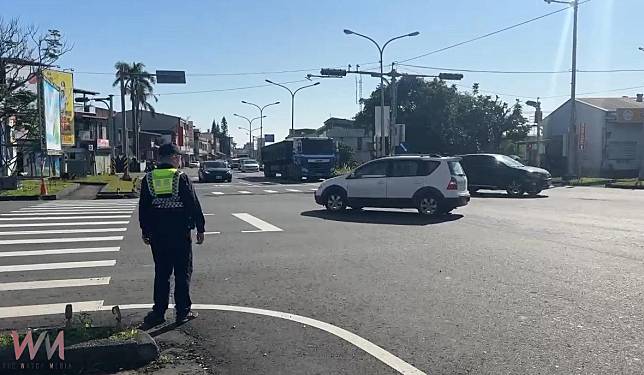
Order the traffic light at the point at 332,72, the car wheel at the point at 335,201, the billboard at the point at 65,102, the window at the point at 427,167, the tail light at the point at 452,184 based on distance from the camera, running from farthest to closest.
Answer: the billboard at the point at 65,102 → the traffic light at the point at 332,72 → the car wheel at the point at 335,201 → the window at the point at 427,167 → the tail light at the point at 452,184

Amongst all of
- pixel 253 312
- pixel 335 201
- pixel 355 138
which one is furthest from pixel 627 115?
pixel 355 138

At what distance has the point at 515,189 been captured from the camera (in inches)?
958

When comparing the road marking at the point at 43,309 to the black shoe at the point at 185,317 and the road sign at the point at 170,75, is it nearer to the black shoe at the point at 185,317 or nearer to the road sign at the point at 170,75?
the black shoe at the point at 185,317

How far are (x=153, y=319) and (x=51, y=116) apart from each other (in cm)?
3089

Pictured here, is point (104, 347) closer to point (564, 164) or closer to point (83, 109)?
point (564, 164)

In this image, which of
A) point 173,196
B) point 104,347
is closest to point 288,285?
point 173,196

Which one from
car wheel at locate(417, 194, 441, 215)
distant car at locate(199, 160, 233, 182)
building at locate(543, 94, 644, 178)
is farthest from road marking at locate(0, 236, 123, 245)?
building at locate(543, 94, 644, 178)

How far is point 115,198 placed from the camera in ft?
81.1

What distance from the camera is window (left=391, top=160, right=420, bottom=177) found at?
1636cm

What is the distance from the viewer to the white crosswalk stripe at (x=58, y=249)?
8023 millimetres

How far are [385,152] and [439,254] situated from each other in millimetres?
30818

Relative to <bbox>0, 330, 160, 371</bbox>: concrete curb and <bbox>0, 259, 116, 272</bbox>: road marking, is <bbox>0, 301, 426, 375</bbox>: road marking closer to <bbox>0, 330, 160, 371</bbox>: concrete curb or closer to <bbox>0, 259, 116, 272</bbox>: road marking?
<bbox>0, 330, 160, 371</bbox>: concrete curb

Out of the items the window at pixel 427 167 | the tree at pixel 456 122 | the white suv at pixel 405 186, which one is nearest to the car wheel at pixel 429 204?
the white suv at pixel 405 186

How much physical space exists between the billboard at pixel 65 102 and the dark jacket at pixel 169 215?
36.1 meters
